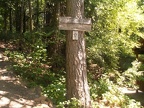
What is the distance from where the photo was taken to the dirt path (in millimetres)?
6484

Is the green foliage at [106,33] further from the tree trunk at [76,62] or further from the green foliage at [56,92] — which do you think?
the tree trunk at [76,62]

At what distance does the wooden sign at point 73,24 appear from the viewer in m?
5.80

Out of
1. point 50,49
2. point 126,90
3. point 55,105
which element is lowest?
point 126,90

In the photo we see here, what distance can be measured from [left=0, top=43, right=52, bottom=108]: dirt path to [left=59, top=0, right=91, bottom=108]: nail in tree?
3.55ft

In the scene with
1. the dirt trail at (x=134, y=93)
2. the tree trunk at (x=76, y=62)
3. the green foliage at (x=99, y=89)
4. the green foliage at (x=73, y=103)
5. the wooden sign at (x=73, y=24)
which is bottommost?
the dirt trail at (x=134, y=93)

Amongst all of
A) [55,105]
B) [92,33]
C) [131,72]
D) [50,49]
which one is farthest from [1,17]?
[55,105]

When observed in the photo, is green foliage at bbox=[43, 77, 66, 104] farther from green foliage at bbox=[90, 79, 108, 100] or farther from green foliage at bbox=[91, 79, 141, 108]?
green foliage at bbox=[90, 79, 108, 100]

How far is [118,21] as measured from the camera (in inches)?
469

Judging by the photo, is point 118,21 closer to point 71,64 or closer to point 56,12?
point 56,12

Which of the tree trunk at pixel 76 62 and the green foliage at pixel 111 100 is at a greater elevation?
the tree trunk at pixel 76 62

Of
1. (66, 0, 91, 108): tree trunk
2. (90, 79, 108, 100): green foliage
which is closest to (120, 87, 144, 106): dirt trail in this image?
(90, 79, 108, 100): green foliage

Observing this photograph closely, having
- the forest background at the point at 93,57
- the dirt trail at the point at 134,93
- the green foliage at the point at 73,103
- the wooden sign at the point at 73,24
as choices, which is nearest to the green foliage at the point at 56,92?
the forest background at the point at 93,57

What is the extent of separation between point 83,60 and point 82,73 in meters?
0.33

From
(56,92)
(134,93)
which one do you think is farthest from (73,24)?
(134,93)
